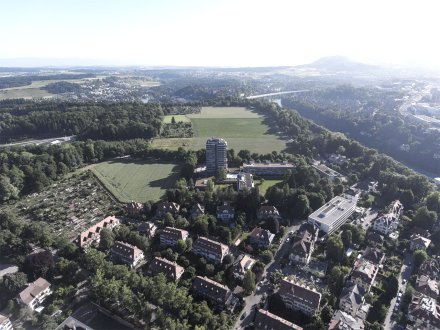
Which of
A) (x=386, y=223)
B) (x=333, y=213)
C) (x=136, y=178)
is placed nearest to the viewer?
(x=386, y=223)

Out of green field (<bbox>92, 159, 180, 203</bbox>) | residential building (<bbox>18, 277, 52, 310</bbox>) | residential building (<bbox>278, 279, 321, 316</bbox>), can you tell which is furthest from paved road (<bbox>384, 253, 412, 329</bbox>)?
green field (<bbox>92, 159, 180, 203</bbox>)

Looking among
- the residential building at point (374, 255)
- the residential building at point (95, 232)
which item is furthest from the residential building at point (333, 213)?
the residential building at point (95, 232)

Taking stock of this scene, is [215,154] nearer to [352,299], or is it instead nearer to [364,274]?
[364,274]

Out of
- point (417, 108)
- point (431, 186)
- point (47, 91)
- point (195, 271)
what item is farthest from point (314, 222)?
point (47, 91)

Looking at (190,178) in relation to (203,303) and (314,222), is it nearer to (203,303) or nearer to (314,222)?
(314,222)

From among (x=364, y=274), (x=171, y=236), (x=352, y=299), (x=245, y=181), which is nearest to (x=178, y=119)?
(x=245, y=181)

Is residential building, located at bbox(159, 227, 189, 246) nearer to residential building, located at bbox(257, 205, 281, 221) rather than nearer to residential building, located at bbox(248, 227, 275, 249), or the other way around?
residential building, located at bbox(248, 227, 275, 249)
